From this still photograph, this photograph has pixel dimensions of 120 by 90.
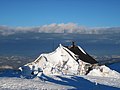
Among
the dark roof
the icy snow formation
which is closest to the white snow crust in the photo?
the icy snow formation

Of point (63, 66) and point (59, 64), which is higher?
point (59, 64)

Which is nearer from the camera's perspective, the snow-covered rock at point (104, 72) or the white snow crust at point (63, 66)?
the white snow crust at point (63, 66)

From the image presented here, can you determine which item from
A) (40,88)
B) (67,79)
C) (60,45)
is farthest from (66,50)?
(40,88)

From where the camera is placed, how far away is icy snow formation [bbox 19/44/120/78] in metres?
50.5

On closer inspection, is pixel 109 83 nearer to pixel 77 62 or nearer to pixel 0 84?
pixel 77 62

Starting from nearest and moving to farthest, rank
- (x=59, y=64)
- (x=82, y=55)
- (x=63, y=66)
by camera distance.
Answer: (x=63, y=66) → (x=59, y=64) → (x=82, y=55)

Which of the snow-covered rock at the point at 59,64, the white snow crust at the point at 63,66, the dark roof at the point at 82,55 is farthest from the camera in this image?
the dark roof at the point at 82,55

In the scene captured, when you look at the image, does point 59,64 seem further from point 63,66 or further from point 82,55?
point 82,55

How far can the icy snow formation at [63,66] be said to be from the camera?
5047cm

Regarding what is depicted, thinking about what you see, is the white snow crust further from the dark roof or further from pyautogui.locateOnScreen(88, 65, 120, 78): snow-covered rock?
the dark roof

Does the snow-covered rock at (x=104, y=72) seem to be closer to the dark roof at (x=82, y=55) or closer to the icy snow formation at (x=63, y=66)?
the icy snow formation at (x=63, y=66)

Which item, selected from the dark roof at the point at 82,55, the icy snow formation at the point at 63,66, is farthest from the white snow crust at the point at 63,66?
the dark roof at the point at 82,55

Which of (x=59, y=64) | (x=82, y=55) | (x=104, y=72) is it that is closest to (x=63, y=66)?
(x=59, y=64)

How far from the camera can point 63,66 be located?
51156 mm
